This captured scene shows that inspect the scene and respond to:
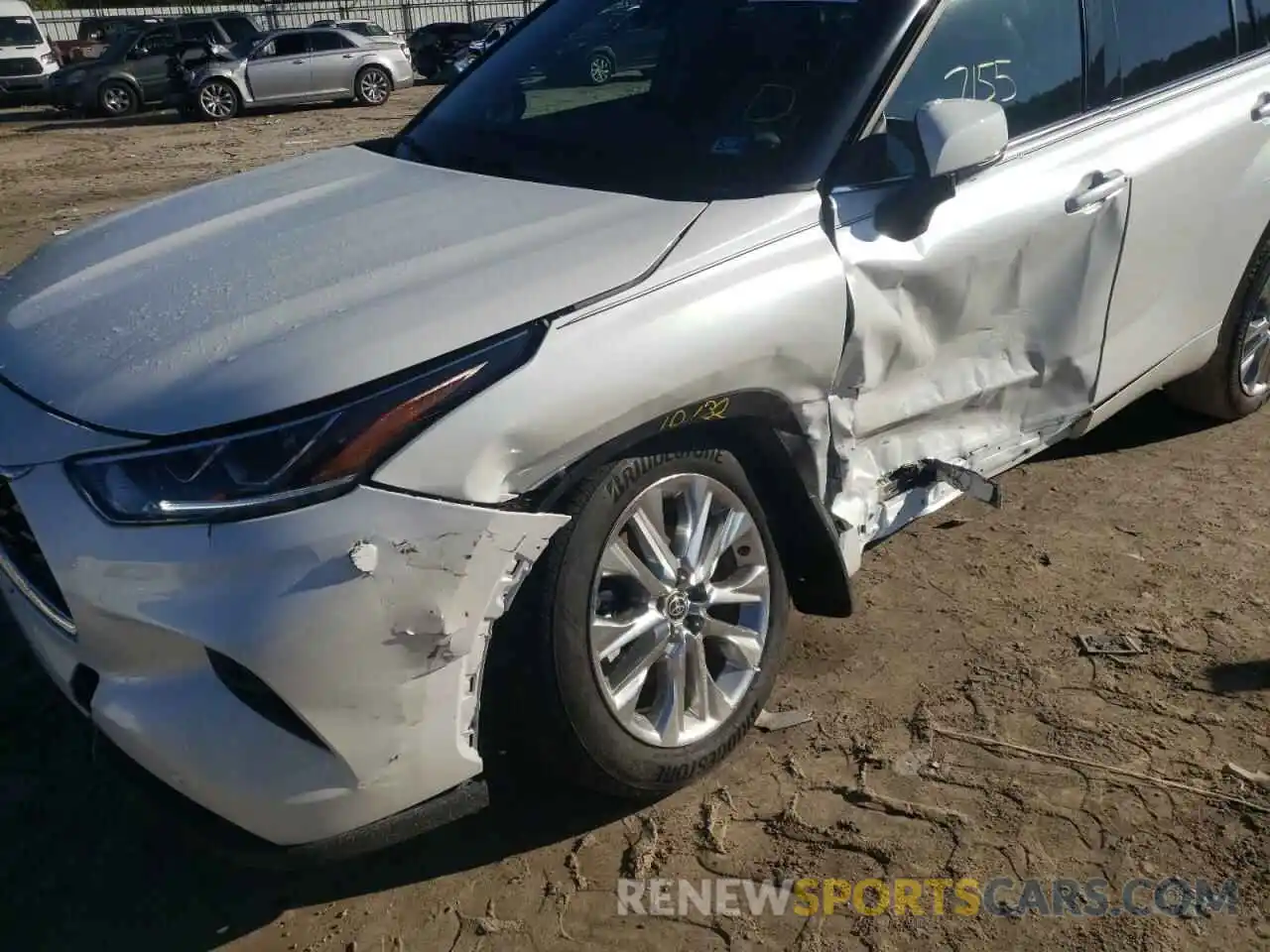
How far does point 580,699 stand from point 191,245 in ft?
4.71

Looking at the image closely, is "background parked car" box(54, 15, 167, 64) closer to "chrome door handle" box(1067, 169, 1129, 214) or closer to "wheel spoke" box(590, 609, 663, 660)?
"chrome door handle" box(1067, 169, 1129, 214)

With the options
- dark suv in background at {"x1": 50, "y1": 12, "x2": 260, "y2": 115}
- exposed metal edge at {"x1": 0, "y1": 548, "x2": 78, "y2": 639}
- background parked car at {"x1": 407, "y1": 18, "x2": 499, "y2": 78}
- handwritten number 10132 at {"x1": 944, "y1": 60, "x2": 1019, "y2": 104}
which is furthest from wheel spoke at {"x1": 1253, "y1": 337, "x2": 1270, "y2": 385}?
background parked car at {"x1": 407, "y1": 18, "x2": 499, "y2": 78}

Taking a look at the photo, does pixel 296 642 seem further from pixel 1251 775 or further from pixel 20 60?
pixel 20 60

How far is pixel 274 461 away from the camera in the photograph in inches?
79.1

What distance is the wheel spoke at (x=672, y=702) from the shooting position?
101 inches

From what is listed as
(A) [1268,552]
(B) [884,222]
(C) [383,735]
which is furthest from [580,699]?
(A) [1268,552]

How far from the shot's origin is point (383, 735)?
208cm

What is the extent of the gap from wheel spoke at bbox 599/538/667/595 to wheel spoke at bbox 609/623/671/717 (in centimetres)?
10

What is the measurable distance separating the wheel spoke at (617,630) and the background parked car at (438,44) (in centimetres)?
2630

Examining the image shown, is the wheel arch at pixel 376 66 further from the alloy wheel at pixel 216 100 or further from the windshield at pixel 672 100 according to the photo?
the windshield at pixel 672 100

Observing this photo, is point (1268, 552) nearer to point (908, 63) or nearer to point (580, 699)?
point (908, 63)

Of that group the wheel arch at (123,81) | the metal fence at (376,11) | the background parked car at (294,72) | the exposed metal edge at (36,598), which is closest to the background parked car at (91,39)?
the metal fence at (376,11)

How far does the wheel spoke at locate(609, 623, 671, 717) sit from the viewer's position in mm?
2467

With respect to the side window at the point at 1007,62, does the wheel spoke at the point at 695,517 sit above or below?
below
